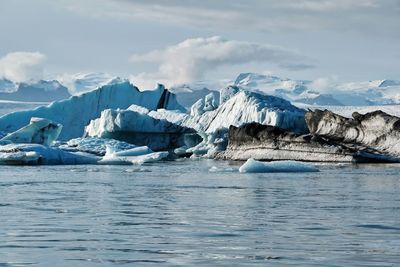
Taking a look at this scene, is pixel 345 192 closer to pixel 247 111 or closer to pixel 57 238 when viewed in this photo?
pixel 57 238

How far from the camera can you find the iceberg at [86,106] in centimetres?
4296

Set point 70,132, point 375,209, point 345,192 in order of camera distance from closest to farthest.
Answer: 1. point 375,209
2. point 345,192
3. point 70,132

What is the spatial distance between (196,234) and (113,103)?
41680 millimetres

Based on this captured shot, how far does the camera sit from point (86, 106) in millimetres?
46969

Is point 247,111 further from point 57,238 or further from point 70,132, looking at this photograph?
point 57,238

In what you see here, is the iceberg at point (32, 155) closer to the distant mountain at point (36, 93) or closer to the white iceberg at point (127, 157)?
the white iceberg at point (127, 157)

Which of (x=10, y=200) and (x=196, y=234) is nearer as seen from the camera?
(x=196, y=234)

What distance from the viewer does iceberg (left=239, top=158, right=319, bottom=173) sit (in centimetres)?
2406

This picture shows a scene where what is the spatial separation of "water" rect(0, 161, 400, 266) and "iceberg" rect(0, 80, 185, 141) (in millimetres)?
26631

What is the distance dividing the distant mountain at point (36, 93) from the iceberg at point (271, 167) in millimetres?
146206

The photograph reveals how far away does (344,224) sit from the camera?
9398mm

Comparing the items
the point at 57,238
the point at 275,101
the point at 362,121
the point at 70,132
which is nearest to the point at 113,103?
the point at 70,132

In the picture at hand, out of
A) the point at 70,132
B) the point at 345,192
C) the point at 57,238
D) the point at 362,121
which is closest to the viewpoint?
the point at 57,238

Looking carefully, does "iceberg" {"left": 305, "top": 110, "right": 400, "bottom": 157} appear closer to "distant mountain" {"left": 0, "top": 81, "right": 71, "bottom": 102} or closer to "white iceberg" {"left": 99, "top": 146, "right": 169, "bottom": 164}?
"white iceberg" {"left": 99, "top": 146, "right": 169, "bottom": 164}
